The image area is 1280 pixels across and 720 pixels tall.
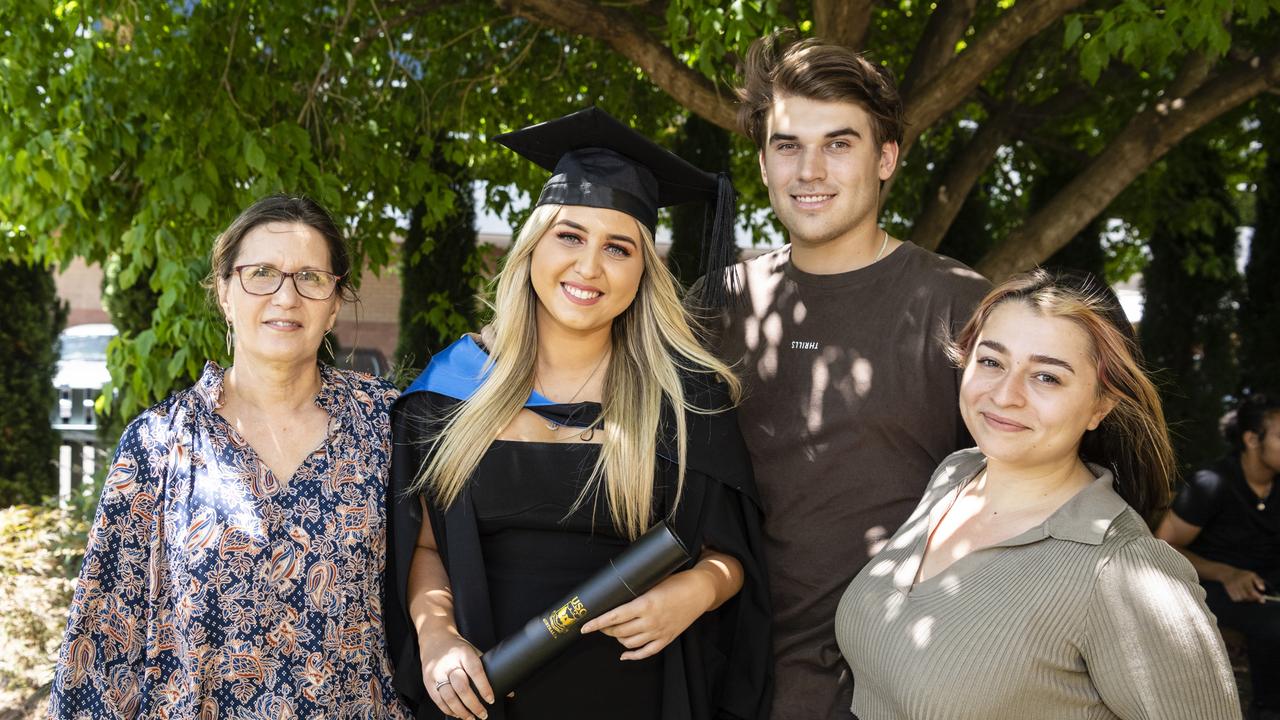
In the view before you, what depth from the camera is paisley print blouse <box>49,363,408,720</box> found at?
7.00ft

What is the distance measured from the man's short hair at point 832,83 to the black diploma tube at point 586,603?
118cm

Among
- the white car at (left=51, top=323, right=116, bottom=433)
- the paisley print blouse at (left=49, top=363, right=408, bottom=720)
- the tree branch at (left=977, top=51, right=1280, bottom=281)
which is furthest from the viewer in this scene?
the white car at (left=51, top=323, right=116, bottom=433)

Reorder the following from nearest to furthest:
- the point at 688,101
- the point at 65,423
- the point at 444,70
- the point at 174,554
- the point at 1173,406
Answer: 1. the point at 174,554
2. the point at 688,101
3. the point at 444,70
4. the point at 1173,406
5. the point at 65,423

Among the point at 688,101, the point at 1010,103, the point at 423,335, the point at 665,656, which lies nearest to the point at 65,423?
the point at 423,335

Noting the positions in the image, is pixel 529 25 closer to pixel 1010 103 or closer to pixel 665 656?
pixel 1010 103

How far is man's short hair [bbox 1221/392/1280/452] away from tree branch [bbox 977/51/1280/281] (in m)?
1.24

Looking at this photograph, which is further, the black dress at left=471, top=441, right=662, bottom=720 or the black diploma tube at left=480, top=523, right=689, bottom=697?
the black dress at left=471, top=441, right=662, bottom=720

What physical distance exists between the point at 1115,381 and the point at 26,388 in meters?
8.62

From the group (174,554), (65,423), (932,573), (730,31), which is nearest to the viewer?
(932,573)

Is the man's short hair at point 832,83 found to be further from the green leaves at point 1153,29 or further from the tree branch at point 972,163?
the tree branch at point 972,163

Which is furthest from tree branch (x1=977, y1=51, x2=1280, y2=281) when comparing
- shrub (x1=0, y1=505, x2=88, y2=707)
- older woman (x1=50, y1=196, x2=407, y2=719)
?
shrub (x1=0, y1=505, x2=88, y2=707)

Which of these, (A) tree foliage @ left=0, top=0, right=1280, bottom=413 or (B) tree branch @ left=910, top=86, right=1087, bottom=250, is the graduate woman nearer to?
(A) tree foliage @ left=0, top=0, right=1280, bottom=413

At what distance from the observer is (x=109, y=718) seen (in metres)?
2.12

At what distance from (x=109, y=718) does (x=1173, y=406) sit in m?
9.92
